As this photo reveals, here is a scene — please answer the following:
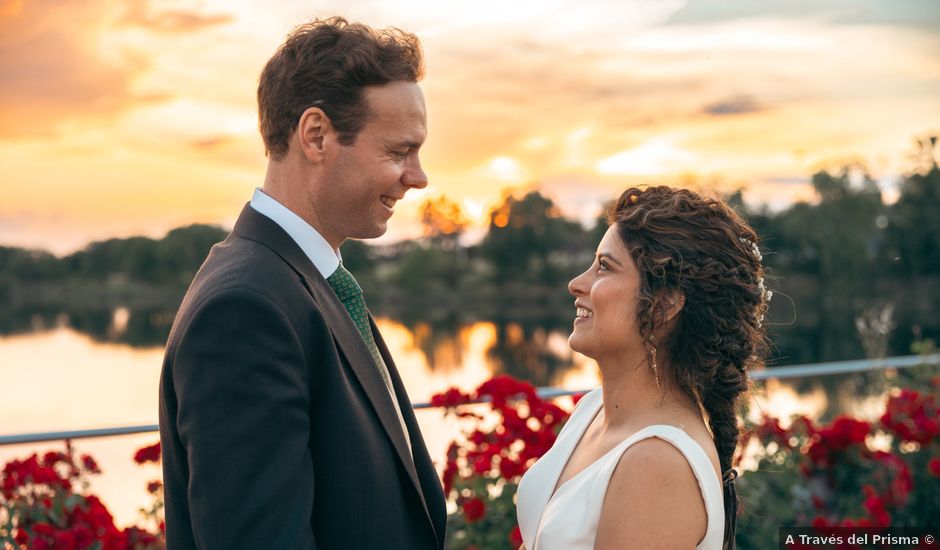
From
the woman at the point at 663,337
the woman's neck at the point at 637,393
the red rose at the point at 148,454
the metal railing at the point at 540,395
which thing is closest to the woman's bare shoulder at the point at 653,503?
the woman at the point at 663,337

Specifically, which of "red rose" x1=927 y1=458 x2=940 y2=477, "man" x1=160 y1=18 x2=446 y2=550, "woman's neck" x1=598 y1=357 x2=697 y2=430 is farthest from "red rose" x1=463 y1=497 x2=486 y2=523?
"red rose" x1=927 y1=458 x2=940 y2=477

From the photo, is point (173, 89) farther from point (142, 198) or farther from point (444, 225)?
point (444, 225)

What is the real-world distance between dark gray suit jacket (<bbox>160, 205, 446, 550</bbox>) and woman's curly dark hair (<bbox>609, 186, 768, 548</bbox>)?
2.29ft

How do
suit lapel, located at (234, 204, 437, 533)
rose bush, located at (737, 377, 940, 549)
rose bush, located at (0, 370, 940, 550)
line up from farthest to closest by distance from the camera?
rose bush, located at (737, 377, 940, 549), rose bush, located at (0, 370, 940, 550), suit lapel, located at (234, 204, 437, 533)

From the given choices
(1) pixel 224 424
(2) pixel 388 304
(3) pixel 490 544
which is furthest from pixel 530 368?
(1) pixel 224 424

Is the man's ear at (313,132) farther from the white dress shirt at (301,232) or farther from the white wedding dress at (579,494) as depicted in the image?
the white wedding dress at (579,494)

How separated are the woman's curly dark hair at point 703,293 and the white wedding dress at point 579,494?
22 centimetres

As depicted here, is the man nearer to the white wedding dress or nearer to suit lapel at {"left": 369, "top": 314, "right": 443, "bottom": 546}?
suit lapel at {"left": 369, "top": 314, "right": 443, "bottom": 546}

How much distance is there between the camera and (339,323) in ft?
5.53

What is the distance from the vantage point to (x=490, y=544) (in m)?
3.39

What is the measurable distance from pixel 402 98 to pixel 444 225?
37566mm

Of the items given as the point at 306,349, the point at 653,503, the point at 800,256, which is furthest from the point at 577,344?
the point at 800,256

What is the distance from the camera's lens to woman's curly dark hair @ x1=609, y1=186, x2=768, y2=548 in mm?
2094

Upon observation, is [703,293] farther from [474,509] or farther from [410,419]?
[474,509]
